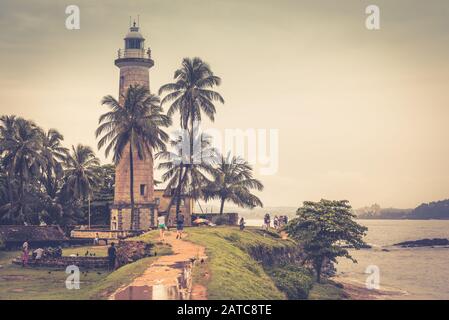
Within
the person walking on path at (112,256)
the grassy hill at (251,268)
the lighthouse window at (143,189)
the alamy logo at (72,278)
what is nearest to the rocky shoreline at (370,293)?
the grassy hill at (251,268)

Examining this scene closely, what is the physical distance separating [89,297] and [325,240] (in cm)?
3115

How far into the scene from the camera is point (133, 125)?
67.0 meters

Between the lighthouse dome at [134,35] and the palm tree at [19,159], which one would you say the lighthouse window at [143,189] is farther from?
the lighthouse dome at [134,35]

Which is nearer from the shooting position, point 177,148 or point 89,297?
point 89,297

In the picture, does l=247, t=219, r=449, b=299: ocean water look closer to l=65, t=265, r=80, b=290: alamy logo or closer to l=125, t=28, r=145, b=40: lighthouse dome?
l=65, t=265, r=80, b=290: alamy logo

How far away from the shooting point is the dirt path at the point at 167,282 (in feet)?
105

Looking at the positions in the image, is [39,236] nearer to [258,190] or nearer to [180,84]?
[180,84]

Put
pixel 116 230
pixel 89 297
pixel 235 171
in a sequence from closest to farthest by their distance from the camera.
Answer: pixel 89 297
pixel 116 230
pixel 235 171

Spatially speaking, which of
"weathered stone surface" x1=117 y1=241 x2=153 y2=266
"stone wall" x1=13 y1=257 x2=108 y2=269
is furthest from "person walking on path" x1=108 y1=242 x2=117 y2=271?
"weathered stone surface" x1=117 y1=241 x2=153 y2=266

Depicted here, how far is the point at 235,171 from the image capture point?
78.2 m

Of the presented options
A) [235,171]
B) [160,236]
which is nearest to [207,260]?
[160,236]

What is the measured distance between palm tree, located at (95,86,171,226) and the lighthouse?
1850 mm

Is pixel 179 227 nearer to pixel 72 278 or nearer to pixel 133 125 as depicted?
pixel 72 278

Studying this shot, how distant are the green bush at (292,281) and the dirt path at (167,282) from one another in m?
8.11
